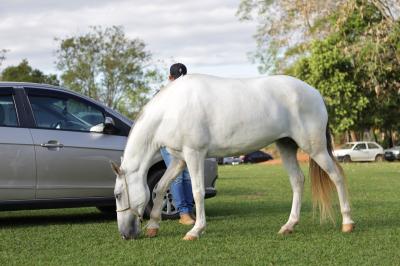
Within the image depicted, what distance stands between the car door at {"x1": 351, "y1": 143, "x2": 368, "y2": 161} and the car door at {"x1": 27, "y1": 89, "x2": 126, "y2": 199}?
4201 cm

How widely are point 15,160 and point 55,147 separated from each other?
55 cm

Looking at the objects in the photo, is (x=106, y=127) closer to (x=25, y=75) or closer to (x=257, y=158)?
(x=257, y=158)

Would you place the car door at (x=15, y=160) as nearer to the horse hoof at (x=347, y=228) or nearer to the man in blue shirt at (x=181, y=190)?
the man in blue shirt at (x=181, y=190)

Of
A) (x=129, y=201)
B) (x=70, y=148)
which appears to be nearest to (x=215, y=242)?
(x=129, y=201)

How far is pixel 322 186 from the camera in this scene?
31.5ft

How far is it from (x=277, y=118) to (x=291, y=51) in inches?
1876

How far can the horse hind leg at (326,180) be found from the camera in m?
9.34

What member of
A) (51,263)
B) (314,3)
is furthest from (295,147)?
(314,3)

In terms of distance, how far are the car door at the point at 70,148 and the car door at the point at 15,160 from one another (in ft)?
0.33

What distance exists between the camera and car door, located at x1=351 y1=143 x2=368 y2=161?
5138cm

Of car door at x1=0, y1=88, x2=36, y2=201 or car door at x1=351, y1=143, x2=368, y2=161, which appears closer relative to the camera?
car door at x1=0, y1=88, x2=36, y2=201

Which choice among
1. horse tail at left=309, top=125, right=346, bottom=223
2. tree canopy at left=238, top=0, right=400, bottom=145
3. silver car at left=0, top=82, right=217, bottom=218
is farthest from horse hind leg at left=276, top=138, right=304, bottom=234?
tree canopy at left=238, top=0, right=400, bottom=145

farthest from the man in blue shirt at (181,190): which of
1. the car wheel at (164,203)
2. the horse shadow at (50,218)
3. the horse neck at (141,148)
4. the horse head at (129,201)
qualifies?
the horse head at (129,201)

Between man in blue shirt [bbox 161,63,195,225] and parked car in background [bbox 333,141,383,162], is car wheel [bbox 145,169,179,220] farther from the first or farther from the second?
parked car in background [bbox 333,141,383,162]
